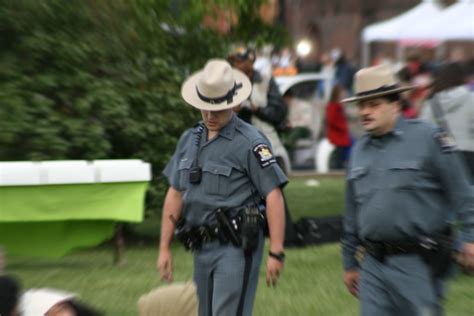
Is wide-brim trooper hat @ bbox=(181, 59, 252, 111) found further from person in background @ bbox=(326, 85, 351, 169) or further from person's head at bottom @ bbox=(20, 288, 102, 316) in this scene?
person in background @ bbox=(326, 85, 351, 169)

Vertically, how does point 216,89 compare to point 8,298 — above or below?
above

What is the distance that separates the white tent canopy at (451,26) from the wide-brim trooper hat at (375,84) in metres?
15.9

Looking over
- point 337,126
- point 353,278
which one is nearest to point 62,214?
point 353,278

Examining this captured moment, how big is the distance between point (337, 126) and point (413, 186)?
12.9 metres

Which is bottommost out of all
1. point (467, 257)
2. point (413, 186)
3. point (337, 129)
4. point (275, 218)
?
point (467, 257)

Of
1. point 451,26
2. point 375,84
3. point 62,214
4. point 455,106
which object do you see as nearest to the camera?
point 375,84

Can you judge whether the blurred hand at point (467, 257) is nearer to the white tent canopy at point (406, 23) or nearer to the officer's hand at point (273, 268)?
the officer's hand at point (273, 268)

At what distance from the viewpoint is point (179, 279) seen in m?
9.23

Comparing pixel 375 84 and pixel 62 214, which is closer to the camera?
pixel 375 84

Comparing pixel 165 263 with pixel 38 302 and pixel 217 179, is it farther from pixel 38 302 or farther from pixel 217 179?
pixel 38 302

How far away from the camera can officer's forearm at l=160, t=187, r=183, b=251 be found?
5.72m

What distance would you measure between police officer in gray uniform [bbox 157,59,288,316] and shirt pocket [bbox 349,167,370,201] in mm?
395

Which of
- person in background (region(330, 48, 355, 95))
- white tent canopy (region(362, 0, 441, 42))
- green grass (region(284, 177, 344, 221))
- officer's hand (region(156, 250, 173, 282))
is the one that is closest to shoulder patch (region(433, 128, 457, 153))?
officer's hand (region(156, 250, 173, 282))

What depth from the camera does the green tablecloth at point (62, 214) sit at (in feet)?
30.7
